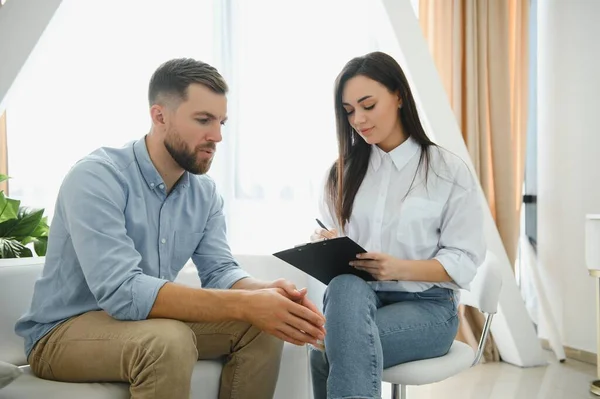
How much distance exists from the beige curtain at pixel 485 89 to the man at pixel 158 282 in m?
2.17

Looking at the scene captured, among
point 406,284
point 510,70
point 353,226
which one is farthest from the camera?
point 510,70

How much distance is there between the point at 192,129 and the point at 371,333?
2.52ft

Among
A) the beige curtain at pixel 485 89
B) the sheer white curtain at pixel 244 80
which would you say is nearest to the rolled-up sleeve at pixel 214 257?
the sheer white curtain at pixel 244 80

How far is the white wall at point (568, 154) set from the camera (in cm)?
326

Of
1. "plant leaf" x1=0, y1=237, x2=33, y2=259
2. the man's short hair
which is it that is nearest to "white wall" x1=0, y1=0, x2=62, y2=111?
"plant leaf" x1=0, y1=237, x2=33, y2=259

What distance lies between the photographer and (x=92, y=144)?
Answer: 11.1ft

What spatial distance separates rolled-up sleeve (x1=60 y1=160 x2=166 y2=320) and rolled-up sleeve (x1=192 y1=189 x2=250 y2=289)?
0.36m

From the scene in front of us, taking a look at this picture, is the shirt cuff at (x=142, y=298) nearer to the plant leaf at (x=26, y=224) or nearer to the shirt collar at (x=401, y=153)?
the shirt collar at (x=401, y=153)

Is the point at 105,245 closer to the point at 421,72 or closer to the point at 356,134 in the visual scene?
the point at 356,134

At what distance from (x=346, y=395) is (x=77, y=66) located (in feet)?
9.13

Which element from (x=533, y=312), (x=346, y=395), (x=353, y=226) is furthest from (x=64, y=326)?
(x=533, y=312)

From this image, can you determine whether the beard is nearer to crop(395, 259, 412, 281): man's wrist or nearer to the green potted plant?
crop(395, 259, 412, 281): man's wrist

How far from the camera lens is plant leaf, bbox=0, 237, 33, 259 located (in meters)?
2.18

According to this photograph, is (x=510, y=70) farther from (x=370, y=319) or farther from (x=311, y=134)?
(x=370, y=319)
